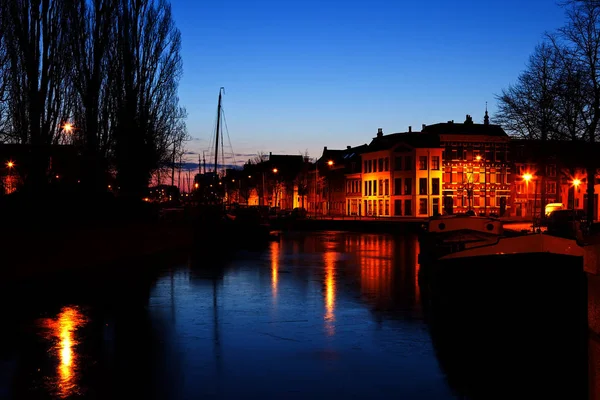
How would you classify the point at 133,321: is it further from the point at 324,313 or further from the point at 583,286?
the point at 583,286

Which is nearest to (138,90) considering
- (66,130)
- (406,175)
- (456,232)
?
(66,130)

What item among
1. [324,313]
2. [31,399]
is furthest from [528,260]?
[31,399]

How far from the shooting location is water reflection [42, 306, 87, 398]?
8.99 metres

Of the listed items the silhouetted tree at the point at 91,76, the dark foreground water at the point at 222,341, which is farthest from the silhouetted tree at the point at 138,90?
the dark foreground water at the point at 222,341

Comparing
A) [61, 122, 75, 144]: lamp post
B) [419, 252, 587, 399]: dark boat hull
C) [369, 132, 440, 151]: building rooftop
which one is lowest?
[419, 252, 587, 399]: dark boat hull

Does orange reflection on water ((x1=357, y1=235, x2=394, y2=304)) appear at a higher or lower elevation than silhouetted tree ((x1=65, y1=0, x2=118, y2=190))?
lower

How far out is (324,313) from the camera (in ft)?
50.6

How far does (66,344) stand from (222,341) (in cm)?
262

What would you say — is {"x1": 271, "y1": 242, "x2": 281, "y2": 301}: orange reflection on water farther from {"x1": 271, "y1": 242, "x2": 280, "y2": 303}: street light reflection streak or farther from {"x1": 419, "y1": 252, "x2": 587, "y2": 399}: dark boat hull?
{"x1": 419, "y1": 252, "x2": 587, "y2": 399}: dark boat hull

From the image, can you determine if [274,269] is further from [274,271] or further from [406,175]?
[406,175]

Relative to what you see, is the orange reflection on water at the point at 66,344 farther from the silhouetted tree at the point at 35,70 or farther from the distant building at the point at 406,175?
the distant building at the point at 406,175

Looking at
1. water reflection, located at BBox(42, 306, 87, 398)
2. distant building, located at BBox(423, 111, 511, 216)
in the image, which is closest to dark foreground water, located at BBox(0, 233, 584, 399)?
water reflection, located at BBox(42, 306, 87, 398)

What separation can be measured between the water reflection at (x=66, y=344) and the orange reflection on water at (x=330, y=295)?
460 centimetres

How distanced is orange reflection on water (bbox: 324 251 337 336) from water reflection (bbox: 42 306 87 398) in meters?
4.60
